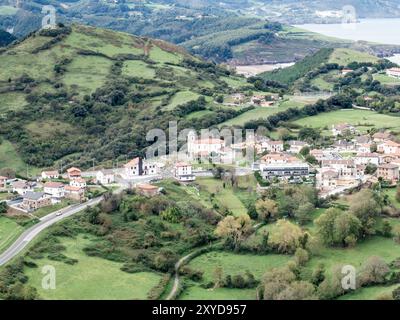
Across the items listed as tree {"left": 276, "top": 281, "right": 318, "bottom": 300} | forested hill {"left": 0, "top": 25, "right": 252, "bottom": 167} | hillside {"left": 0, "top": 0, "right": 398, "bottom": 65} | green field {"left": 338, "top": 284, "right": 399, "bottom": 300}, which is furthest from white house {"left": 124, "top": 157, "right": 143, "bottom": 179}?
hillside {"left": 0, "top": 0, "right": 398, "bottom": 65}

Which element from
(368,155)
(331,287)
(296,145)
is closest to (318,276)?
(331,287)

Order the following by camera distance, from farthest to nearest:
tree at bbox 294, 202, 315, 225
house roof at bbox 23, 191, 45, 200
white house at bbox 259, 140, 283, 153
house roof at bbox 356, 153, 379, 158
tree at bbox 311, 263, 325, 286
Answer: white house at bbox 259, 140, 283, 153 < house roof at bbox 356, 153, 379, 158 < house roof at bbox 23, 191, 45, 200 < tree at bbox 294, 202, 315, 225 < tree at bbox 311, 263, 325, 286

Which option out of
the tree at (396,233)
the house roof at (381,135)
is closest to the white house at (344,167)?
the tree at (396,233)

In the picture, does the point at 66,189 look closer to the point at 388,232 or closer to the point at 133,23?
the point at 388,232

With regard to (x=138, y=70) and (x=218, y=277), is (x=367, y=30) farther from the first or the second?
(x=218, y=277)

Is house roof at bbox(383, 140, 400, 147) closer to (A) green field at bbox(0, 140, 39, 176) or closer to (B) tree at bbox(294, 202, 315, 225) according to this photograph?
(B) tree at bbox(294, 202, 315, 225)

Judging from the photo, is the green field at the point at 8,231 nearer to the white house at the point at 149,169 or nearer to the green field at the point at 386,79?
the white house at the point at 149,169

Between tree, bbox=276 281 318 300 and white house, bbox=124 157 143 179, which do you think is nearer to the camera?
tree, bbox=276 281 318 300
